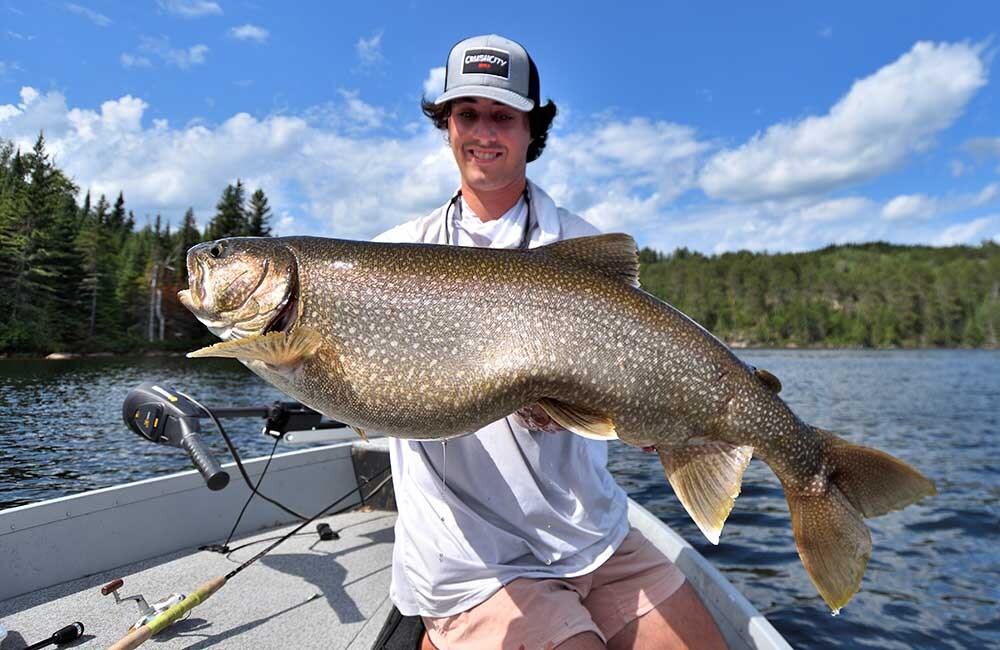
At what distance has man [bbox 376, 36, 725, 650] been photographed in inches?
109

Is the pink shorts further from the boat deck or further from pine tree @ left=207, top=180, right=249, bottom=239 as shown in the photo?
pine tree @ left=207, top=180, right=249, bottom=239

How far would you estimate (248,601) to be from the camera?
430cm

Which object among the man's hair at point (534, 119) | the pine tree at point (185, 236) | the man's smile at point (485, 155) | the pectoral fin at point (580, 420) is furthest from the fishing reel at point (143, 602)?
the pine tree at point (185, 236)

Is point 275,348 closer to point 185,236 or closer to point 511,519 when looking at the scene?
point 511,519

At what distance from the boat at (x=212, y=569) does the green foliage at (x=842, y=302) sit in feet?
343

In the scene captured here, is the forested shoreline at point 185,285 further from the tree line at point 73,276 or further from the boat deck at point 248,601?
the boat deck at point 248,601

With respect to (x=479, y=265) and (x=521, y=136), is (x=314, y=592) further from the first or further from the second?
(x=521, y=136)

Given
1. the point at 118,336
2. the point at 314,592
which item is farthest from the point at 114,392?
the point at 118,336

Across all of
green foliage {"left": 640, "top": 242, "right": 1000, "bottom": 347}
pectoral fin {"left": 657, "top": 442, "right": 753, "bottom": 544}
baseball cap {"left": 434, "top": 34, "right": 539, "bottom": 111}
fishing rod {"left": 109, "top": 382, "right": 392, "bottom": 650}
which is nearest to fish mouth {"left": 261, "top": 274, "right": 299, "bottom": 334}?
baseball cap {"left": 434, "top": 34, "right": 539, "bottom": 111}

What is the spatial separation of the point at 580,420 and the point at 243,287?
152 cm

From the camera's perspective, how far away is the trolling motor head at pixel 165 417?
4516 mm

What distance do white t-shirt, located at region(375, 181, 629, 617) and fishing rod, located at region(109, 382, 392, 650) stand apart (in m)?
1.55

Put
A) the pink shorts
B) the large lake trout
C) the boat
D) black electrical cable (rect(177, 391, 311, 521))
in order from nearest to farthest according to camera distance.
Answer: the large lake trout
the pink shorts
the boat
black electrical cable (rect(177, 391, 311, 521))

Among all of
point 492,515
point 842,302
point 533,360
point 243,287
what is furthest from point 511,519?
point 842,302
